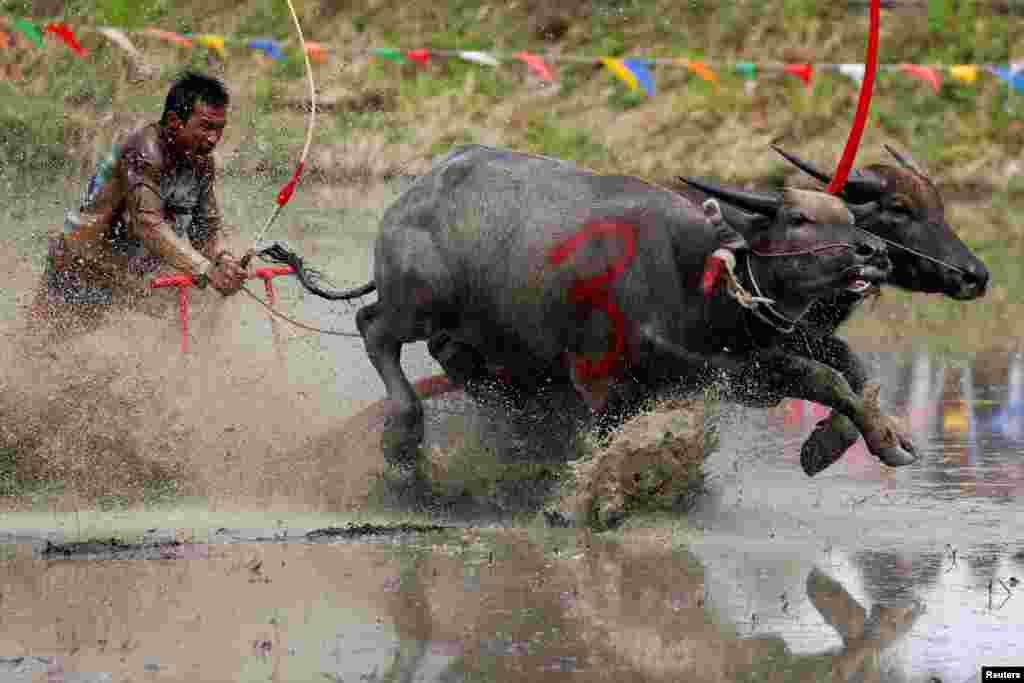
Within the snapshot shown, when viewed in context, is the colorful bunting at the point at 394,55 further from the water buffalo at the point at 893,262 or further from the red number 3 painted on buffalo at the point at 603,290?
the water buffalo at the point at 893,262

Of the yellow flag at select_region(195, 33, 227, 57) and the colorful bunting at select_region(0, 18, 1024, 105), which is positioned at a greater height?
the yellow flag at select_region(195, 33, 227, 57)

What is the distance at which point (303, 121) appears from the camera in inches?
733

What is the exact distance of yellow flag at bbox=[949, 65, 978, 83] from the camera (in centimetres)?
1830

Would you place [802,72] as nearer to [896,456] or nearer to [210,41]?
[210,41]

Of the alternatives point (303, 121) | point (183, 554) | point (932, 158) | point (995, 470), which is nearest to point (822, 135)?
point (932, 158)

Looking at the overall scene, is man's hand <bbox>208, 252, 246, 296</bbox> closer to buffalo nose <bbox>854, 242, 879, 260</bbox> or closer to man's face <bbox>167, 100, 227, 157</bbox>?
man's face <bbox>167, 100, 227, 157</bbox>

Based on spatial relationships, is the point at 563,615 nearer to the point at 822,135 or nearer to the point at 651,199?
the point at 651,199

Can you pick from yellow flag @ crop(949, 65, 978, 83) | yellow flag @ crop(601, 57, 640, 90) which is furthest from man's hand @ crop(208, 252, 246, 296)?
yellow flag @ crop(949, 65, 978, 83)

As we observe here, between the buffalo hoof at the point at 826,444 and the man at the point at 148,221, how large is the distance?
8.60ft

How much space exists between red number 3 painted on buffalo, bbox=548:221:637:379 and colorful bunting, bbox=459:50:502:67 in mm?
8596

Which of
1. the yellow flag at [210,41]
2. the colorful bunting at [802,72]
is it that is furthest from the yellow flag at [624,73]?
the yellow flag at [210,41]

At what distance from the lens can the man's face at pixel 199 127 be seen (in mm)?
9352

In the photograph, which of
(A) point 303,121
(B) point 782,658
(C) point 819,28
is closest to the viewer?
(B) point 782,658

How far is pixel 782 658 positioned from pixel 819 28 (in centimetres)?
1460
